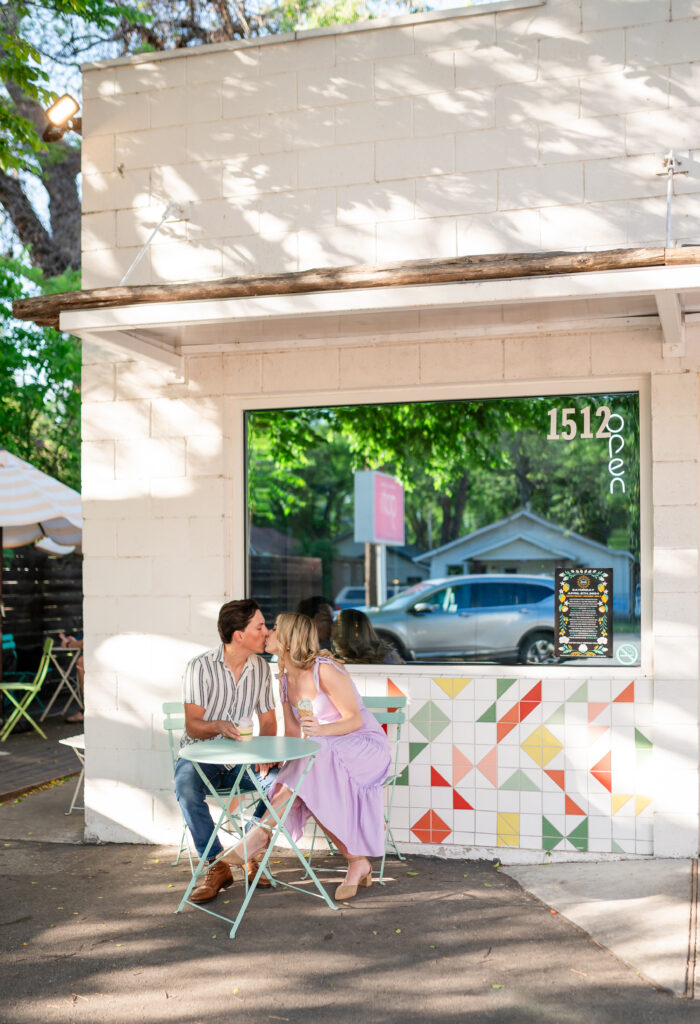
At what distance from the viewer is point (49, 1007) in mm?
3693

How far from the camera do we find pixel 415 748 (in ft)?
18.1

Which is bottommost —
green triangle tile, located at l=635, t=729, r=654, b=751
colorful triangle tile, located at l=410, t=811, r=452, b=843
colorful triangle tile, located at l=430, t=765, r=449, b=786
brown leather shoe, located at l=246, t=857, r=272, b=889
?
brown leather shoe, located at l=246, t=857, r=272, b=889

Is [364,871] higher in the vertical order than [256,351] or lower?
lower

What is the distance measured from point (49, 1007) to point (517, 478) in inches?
134

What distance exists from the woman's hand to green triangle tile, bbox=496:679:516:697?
106 centimetres

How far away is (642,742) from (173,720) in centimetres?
246

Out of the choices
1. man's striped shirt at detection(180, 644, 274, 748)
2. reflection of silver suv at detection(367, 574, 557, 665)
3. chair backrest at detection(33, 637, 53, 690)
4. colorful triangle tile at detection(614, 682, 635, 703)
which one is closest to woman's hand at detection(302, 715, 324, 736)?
man's striped shirt at detection(180, 644, 274, 748)

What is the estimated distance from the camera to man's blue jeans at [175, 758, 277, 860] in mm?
4812

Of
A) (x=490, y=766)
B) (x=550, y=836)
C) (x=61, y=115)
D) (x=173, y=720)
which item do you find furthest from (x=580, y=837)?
(x=61, y=115)

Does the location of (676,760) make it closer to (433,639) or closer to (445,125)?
(433,639)

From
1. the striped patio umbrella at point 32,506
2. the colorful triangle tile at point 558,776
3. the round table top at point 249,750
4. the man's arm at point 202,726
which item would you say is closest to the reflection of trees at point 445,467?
the colorful triangle tile at point 558,776

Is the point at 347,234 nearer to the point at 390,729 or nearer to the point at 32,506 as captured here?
the point at 390,729

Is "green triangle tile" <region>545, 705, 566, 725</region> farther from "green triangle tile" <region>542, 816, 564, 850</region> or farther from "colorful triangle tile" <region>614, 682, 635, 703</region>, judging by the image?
"green triangle tile" <region>542, 816, 564, 850</region>

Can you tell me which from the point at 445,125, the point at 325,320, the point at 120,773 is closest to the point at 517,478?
the point at 325,320
